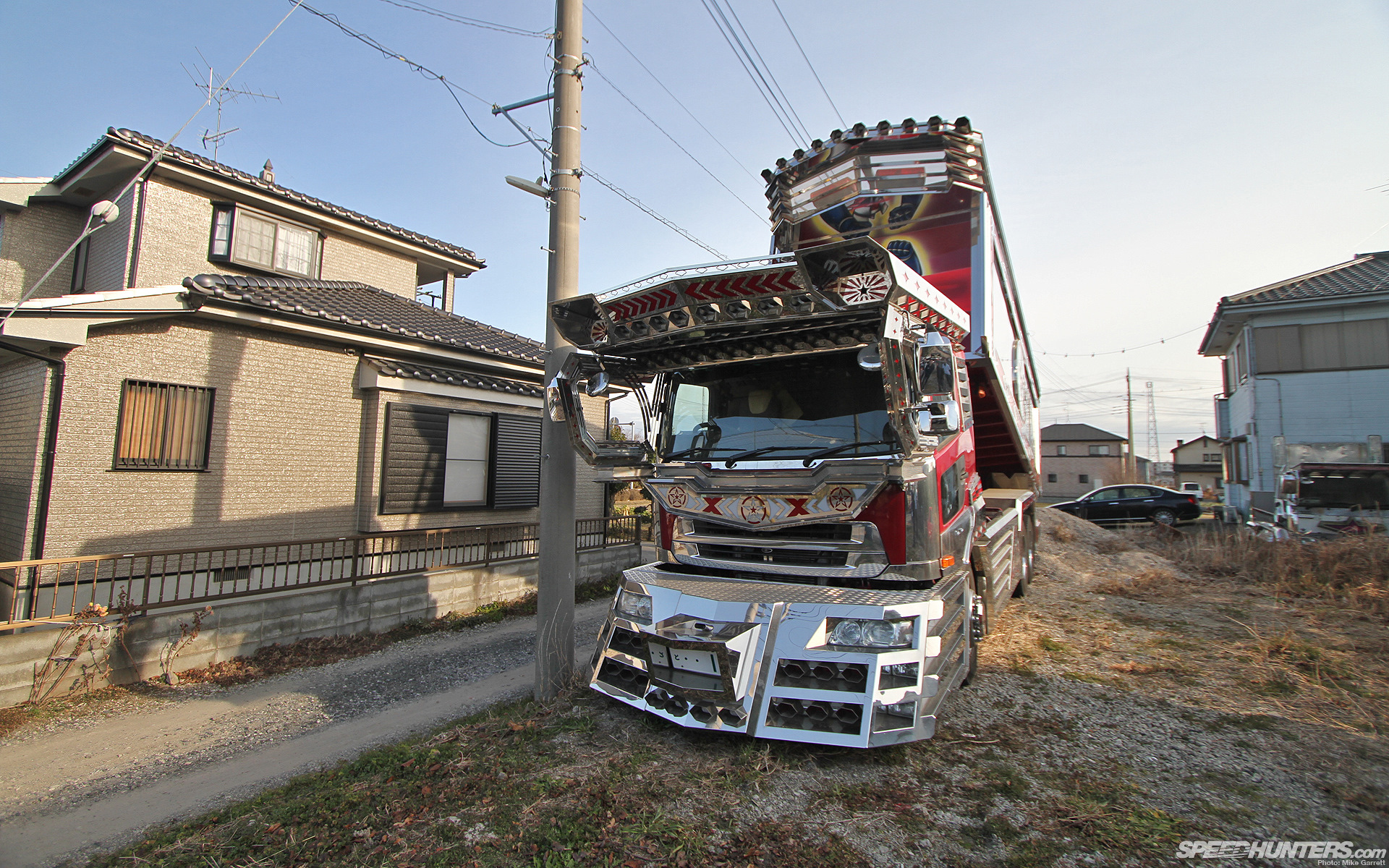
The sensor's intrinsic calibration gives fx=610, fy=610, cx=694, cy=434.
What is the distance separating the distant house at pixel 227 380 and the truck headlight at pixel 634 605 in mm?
5829

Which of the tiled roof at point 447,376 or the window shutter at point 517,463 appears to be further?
the window shutter at point 517,463

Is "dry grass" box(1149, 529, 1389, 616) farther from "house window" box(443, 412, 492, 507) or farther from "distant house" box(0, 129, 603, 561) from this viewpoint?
"house window" box(443, 412, 492, 507)

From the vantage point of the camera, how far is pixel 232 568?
7484 mm

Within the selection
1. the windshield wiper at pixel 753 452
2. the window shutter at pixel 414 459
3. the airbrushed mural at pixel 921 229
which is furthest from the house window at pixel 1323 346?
the window shutter at pixel 414 459

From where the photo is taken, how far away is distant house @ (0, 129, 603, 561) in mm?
6812

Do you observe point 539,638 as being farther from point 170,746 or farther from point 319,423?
point 319,423

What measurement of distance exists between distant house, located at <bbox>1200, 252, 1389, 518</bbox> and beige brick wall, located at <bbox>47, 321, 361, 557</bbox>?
22573 mm

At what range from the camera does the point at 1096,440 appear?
48938 mm

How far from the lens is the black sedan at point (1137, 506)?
1959 centimetres

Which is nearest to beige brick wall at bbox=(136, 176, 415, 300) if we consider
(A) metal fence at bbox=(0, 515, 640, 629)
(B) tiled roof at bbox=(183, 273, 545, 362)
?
(B) tiled roof at bbox=(183, 273, 545, 362)

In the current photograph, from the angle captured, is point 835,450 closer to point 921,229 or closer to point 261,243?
point 921,229

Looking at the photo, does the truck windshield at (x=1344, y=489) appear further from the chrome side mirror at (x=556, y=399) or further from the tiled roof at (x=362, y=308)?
the tiled roof at (x=362, y=308)

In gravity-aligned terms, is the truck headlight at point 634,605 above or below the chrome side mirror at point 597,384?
below

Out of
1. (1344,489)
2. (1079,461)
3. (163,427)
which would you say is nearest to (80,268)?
(163,427)
